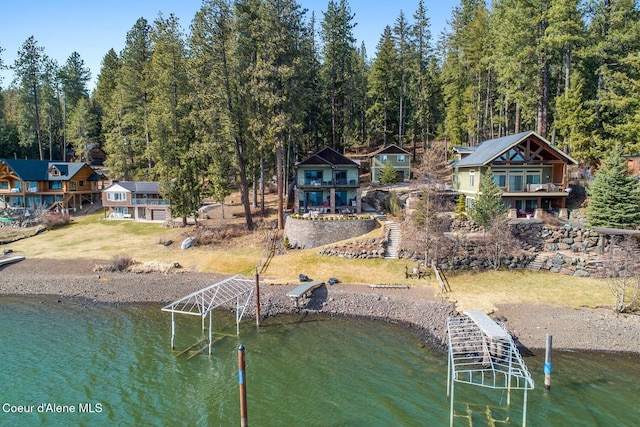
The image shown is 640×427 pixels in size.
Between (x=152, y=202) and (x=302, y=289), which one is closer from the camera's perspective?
(x=302, y=289)

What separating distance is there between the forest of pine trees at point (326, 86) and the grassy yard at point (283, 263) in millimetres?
6122

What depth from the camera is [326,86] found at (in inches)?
2527

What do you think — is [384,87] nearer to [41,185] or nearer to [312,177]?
[312,177]

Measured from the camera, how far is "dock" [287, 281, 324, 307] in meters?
28.1

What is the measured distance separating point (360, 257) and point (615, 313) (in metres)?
17.5

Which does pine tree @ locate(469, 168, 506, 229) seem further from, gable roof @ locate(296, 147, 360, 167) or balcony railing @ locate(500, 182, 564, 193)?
gable roof @ locate(296, 147, 360, 167)

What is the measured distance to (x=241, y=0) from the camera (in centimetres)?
4006

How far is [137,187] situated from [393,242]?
112 ft

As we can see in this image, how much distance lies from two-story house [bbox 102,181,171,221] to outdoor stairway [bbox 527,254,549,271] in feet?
130

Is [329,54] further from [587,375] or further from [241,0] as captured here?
[587,375]

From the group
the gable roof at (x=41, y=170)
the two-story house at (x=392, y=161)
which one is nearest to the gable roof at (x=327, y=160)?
the two-story house at (x=392, y=161)

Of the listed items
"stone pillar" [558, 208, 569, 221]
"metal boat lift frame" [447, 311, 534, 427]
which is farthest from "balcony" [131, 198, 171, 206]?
"stone pillar" [558, 208, 569, 221]

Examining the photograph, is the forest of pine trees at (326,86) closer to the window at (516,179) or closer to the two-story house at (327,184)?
the two-story house at (327,184)

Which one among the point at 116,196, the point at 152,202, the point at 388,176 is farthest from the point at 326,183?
the point at 116,196
